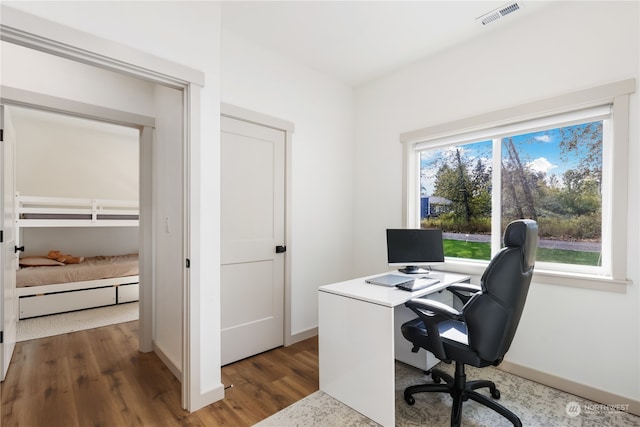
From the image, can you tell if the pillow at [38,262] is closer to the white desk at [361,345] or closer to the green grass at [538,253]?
the white desk at [361,345]

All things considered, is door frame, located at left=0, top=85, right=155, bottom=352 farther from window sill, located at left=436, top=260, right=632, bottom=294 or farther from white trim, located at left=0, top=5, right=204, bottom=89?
window sill, located at left=436, top=260, right=632, bottom=294

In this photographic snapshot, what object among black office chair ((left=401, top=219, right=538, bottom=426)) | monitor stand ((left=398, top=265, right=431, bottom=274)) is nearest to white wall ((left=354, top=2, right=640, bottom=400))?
monitor stand ((left=398, top=265, right=431, bottom=274))

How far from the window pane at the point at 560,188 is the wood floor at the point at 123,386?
2.14 m

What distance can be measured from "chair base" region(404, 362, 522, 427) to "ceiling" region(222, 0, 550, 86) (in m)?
2.47

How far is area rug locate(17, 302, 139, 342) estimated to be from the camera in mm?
3172

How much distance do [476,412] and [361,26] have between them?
2.89m

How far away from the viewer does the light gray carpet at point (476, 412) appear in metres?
1.76

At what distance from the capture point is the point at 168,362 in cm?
242

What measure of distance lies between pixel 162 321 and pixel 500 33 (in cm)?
372

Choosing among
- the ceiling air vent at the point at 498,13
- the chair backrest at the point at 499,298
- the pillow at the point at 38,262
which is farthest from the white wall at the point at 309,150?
the pillow at the point at 38,262

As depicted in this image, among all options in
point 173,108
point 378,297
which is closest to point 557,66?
point 378,297

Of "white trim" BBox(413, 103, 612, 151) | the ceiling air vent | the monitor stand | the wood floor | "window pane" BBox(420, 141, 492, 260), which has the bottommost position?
the wood floor

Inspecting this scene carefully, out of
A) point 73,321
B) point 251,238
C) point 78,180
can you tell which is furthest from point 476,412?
point 78,180

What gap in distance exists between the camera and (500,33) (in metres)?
2.39
